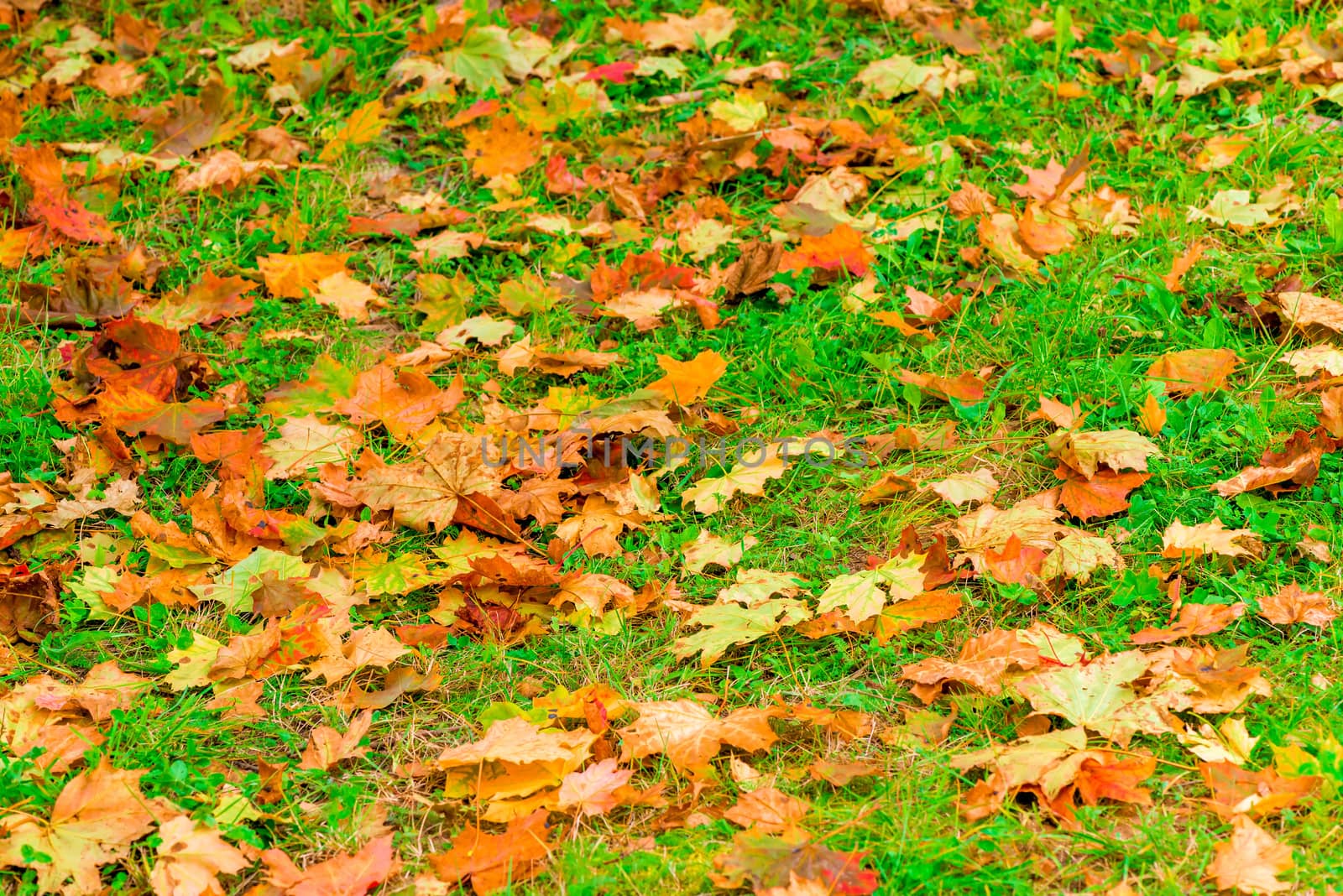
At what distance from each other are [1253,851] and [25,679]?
84.3 inches

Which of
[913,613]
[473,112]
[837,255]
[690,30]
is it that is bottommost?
[913,613]

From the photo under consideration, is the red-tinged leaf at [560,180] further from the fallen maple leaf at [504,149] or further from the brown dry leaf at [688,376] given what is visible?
the brown dry leaf at [688,376]

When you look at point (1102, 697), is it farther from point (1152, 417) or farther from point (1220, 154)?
point (1220, 154)

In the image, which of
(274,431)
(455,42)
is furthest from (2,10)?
(274,431)

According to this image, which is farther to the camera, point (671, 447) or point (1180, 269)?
point (1180, 269)

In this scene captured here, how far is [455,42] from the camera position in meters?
4.18

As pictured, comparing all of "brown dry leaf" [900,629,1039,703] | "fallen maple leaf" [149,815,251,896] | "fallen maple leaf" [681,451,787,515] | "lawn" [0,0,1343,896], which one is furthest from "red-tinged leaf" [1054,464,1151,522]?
"fallen maple leaf" [149,815,251,896]

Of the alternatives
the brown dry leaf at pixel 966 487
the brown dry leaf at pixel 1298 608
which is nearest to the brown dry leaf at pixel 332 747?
the brown dry leaf at pixel 966 487

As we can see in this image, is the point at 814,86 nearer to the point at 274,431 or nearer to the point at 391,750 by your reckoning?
the point at 274,431

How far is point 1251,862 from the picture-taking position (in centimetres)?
183

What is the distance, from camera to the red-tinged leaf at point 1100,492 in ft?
8.41

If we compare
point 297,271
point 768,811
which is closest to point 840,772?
point 768,811

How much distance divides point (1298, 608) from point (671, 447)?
1.29 m

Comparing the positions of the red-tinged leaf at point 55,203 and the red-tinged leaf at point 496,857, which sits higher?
the red-tinged leaf at point 55,203
